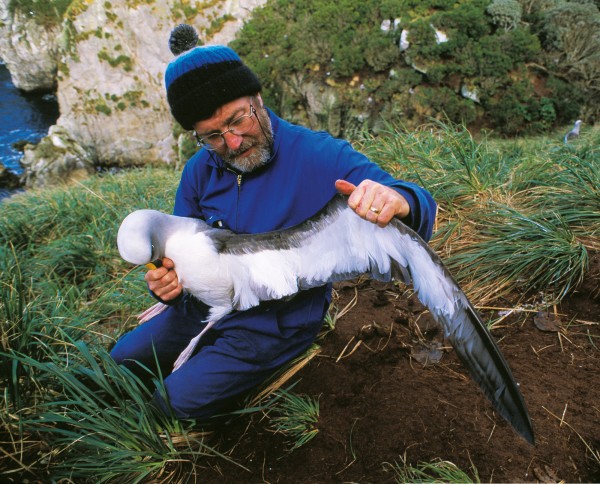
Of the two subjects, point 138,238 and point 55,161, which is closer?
point 138,238

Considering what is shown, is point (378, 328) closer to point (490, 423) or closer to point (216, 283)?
point (490, 423)

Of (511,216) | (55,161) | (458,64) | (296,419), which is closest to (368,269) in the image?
(296,419)

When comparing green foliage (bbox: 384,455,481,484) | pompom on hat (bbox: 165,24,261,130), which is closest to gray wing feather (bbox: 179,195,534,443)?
green foliage (bbox: 384,455,481,484)

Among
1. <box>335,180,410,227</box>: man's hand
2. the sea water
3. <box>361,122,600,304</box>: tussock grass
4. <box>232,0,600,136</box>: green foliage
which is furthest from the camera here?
the sea water

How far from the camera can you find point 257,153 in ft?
5.73

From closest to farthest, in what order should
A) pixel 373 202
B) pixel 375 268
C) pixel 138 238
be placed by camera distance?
pixel 373 202 < pixel 375 268 < pixel 138 238

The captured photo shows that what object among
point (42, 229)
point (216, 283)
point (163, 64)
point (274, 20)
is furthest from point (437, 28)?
point (163, 64)

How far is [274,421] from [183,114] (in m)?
1.41

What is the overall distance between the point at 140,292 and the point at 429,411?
2.19 metres

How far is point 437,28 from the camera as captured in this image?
27.4 ft

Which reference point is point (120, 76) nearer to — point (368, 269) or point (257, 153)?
point (257, 153)

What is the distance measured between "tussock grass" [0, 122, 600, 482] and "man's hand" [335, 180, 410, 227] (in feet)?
3.04

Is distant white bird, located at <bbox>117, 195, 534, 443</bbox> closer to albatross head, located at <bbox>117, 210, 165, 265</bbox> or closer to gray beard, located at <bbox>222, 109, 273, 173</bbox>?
albatross head, located at <bbox>117, 210, 165, 265</bbox>

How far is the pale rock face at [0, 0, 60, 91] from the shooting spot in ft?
72.4
